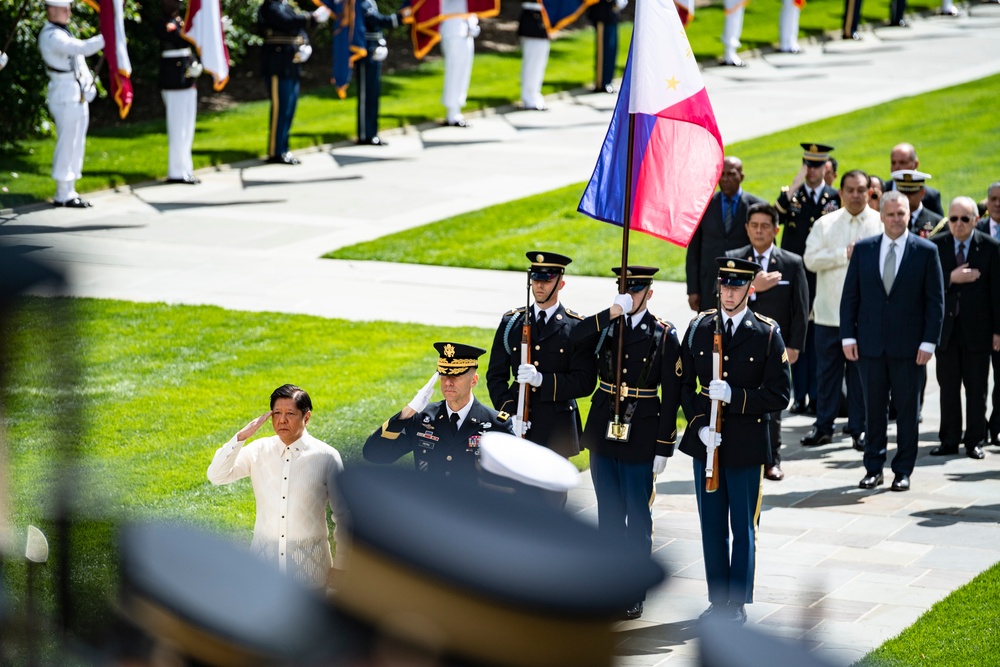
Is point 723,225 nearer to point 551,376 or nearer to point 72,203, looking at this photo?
point 551,376

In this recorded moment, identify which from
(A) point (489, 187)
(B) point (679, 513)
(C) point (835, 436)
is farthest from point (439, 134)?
(B) point (679, 513)

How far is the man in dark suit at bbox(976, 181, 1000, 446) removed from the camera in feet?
36.8

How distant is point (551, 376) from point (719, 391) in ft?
3.06

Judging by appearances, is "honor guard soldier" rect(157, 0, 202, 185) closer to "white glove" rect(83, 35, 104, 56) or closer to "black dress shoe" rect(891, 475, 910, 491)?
"white glove" rect(83, 35, 104, 56)

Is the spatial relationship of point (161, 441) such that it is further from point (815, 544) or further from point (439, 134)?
point (439, 134)

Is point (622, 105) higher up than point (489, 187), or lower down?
higher up

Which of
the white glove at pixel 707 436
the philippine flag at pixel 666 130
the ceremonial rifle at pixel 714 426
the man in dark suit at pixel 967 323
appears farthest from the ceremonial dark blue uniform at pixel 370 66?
the white glove at pixel 707 436

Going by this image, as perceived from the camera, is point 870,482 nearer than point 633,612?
No

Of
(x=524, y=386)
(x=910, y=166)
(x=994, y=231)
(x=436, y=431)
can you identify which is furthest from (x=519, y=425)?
(x=910, y=166)

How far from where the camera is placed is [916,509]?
9773 mm

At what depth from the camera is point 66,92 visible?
18.1 meters

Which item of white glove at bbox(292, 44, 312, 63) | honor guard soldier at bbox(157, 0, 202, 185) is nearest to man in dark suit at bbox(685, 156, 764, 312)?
honor guard soldier at bbox(157, 0, 202, 185)

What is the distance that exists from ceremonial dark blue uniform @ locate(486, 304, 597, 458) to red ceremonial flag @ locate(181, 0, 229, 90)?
1272 cm

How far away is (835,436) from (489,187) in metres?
9.51
